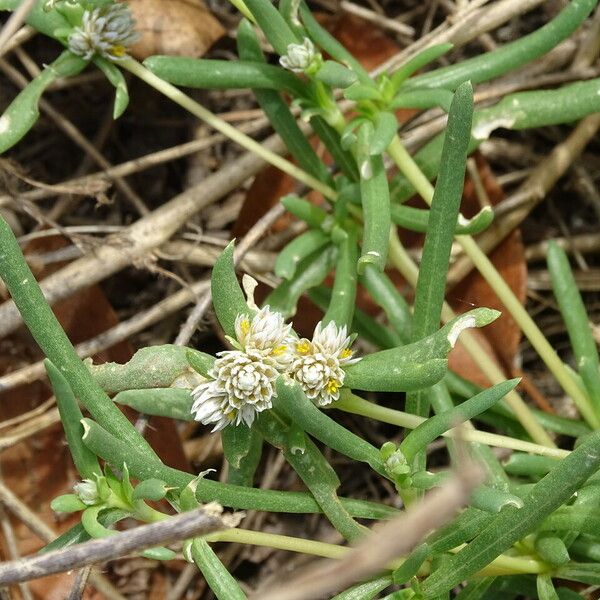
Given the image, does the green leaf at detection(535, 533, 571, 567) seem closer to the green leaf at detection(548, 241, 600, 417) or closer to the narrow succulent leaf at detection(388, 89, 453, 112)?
the green leaf at detection(548, 241, 600, 417)

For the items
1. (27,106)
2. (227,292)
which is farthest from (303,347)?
(27,106)

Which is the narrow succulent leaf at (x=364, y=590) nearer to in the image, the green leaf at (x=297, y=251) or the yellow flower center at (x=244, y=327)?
the yellow flower center at (x=244, y=327)

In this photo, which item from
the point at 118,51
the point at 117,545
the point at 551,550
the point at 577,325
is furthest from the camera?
the point at 577,325

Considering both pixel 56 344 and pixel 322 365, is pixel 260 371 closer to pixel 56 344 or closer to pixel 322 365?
pixel 322 365

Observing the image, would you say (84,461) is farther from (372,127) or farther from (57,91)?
(57,91)

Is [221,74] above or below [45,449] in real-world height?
above

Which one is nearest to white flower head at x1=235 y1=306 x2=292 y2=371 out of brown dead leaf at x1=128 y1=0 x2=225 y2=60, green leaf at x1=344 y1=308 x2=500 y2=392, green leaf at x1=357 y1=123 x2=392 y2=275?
green leaf at x1=344 y1=308 x2=500 y2=392

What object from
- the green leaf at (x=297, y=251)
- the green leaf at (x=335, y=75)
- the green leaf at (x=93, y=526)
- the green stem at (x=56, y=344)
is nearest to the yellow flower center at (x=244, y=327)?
the green stem at (x=56, y=344)

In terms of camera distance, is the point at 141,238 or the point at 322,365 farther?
the point at 141,238
